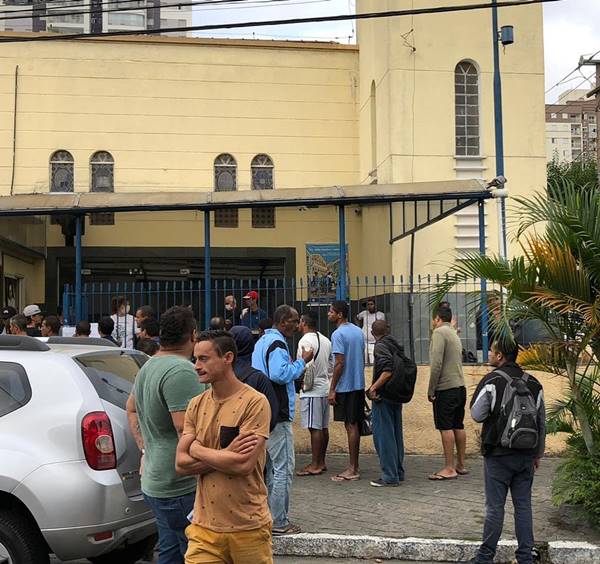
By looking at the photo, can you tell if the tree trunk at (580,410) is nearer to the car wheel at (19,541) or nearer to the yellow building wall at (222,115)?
the car wheel at (19,541)

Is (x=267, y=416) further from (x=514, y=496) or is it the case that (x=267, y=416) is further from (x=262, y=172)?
(x=262, y=172)

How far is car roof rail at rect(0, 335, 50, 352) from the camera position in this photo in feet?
17.3

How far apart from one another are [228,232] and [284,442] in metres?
13.8

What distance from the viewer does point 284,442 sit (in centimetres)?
674

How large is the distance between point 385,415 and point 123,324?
4381mm

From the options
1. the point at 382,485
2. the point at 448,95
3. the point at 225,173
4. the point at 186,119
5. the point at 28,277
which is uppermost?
the point at 186,119

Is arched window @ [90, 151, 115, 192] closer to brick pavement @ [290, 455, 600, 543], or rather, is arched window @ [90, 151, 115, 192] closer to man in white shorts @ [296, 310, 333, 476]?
man in white shorts @ [296, 310, 333, 476]

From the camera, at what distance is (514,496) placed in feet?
19.2

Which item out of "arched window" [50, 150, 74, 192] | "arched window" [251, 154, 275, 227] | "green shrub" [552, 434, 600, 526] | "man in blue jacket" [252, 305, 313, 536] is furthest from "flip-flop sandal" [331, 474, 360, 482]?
"arched window" [50, 150, 74, 192]

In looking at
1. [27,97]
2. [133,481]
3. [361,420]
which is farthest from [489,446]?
[27,97]

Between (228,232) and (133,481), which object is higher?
(228,232)

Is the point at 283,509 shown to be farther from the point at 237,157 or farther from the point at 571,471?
the point at 237,157

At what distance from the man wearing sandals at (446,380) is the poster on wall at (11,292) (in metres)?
11.9

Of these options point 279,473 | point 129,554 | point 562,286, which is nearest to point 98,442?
point 129,554
